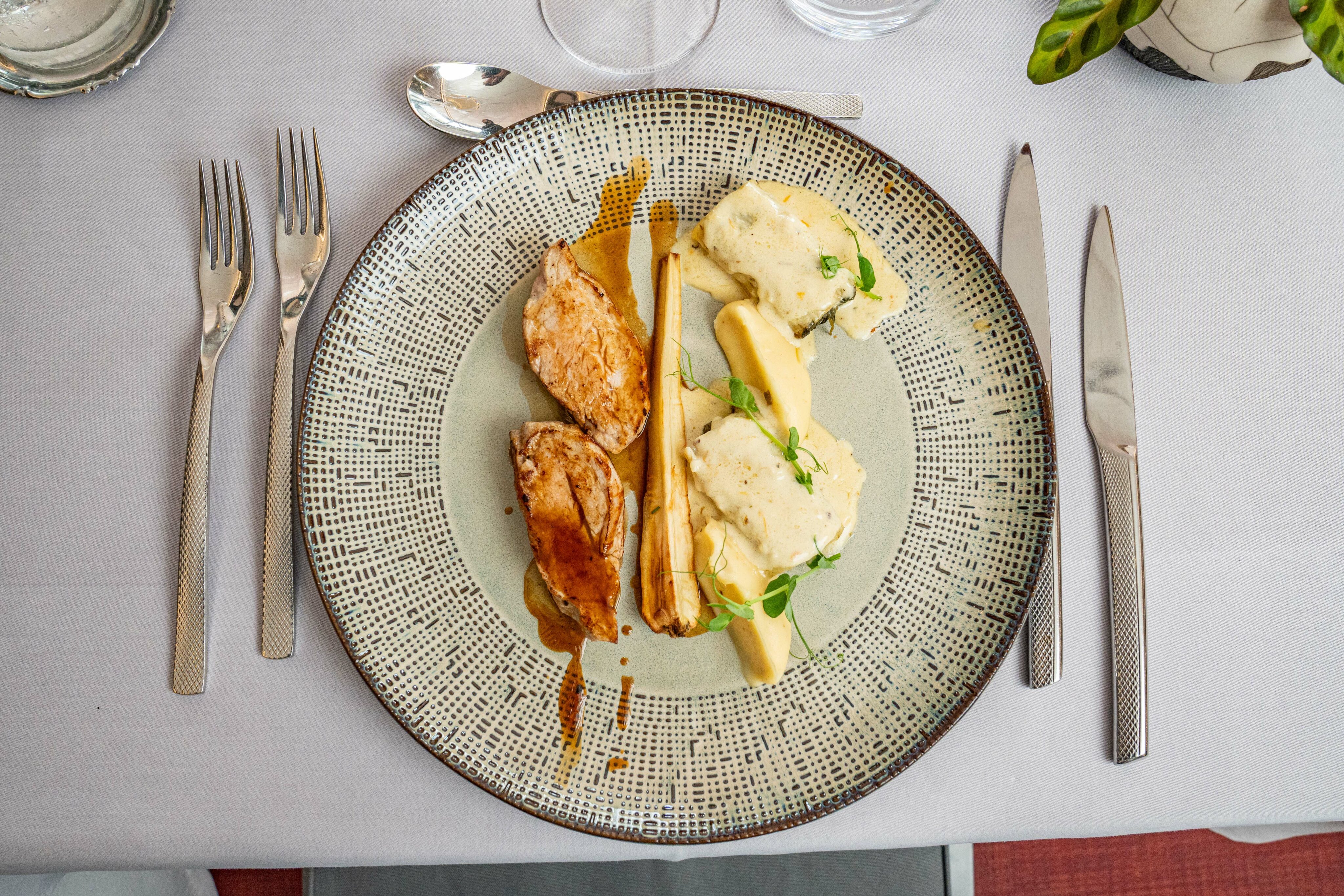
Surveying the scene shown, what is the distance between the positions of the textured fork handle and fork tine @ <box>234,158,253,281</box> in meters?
1.31

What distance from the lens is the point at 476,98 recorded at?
1.25 m

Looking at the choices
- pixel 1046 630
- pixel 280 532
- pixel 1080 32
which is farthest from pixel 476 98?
pixel 1046 630

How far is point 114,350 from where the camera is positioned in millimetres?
1237

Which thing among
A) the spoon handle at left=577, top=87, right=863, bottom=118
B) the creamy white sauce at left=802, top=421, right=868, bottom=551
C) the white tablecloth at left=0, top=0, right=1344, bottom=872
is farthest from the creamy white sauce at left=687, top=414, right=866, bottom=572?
the spoon handle at left=577, top=87, right=863, bottom=118

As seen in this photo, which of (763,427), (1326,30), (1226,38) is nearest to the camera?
(1326,30)

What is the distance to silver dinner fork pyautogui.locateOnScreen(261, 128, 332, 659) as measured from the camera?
46.7 inches

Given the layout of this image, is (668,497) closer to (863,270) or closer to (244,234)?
(863,270)

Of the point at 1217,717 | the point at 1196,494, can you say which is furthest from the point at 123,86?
the point at 1217,717

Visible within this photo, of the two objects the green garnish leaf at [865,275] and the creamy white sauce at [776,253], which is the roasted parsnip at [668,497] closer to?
the creamy white sauce at [776,253]

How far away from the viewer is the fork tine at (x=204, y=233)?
123 centimetres

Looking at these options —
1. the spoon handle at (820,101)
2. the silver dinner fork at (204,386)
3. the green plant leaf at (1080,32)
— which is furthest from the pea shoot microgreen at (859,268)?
the silver dinner fork at (204,386)

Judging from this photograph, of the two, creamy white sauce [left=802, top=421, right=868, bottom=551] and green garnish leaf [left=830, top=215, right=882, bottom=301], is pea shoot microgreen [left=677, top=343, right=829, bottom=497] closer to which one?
creamy white sauce [left=802, top=421, right=868, bottom=551]

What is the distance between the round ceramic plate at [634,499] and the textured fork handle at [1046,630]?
2.3 inches

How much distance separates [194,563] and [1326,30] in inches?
65.3
